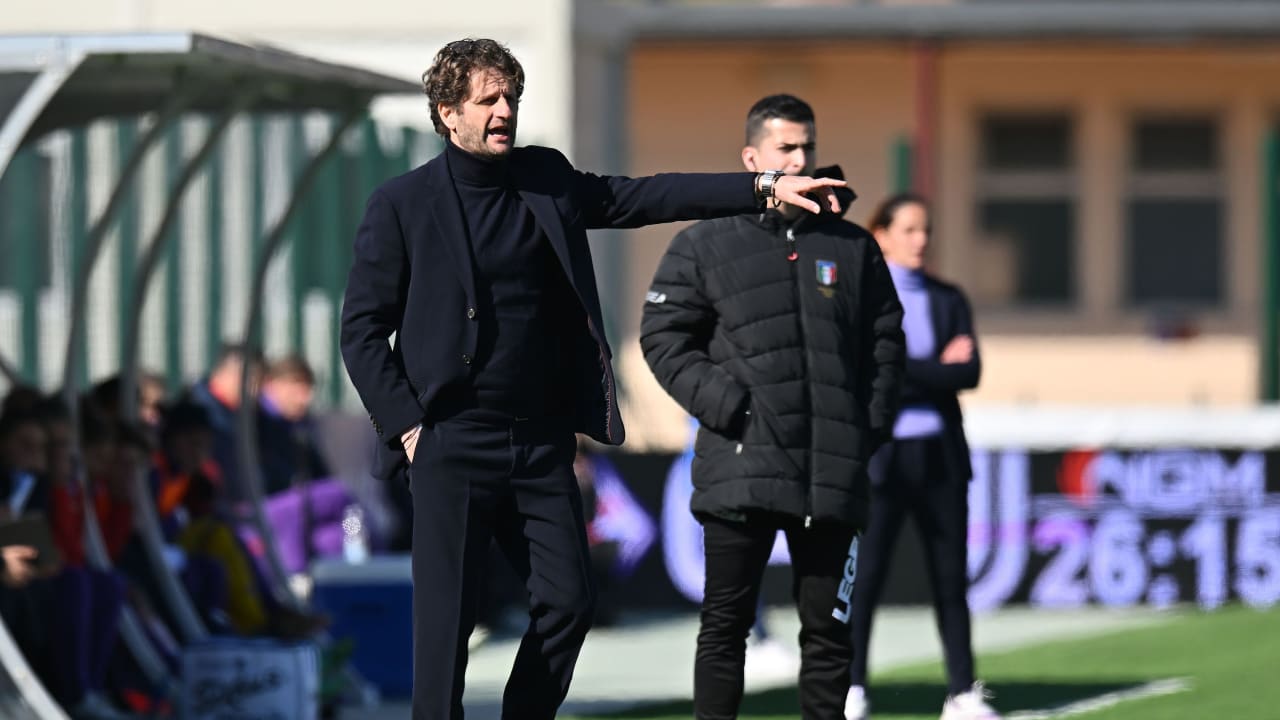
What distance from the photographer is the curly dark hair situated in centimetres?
604

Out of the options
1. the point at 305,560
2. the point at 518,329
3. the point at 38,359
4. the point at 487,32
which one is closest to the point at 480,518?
the point at 518,329

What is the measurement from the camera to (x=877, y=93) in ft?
72.5

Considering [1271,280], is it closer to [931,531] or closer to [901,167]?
[901,167]

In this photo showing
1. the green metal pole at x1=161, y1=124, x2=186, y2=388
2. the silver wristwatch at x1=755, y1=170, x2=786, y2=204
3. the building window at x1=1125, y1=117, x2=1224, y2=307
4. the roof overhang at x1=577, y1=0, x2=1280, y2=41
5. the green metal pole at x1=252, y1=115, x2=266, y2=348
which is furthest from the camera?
the building window at x1=1125, y1=117, x2=1224, y2=307

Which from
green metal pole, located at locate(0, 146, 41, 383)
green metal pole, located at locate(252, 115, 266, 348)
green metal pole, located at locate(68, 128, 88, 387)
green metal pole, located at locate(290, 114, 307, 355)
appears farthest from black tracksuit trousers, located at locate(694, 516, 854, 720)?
green metal pole, located at locate(0, 146, 41, 383)

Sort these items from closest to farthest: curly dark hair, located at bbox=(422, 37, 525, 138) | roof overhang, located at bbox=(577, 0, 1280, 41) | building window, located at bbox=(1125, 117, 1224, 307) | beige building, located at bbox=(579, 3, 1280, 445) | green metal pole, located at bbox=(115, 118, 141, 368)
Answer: curly dark hair, located at bbox=(422, 37, 525, 138), green metal pole, located at bbox=(115, 118, 141, 368), roof overhang, located at bbox=(577, 0, 1280, 41), beige building, located at bbox=(579, 3, 1280, 445), building window, located at bbox=(1125, 117, 1224, 307)

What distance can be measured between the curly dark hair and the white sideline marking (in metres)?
3.92

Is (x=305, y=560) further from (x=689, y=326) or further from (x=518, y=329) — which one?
(x=518, y=329)

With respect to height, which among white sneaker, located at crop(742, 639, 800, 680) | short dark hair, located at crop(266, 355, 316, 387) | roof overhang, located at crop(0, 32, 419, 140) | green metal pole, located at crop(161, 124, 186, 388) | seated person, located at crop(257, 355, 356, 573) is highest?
roof overhang, located at crop(0, 32, 419, 140)

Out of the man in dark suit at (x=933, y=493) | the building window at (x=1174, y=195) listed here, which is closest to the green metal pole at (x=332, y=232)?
the man in dark suit at (x=933, y=493)

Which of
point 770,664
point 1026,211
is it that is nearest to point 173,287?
point 770,664

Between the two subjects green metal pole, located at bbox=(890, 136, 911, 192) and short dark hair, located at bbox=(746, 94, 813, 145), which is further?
green metal pole, located at bbox=(890, 136, 911, 192)

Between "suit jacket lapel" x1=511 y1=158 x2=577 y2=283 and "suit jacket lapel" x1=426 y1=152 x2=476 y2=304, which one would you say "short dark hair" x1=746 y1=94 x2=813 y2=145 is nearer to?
"suit jacket lapel" x1=511 y1=158 x2=577 y2=283

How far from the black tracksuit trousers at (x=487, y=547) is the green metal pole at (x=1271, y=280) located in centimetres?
1072
